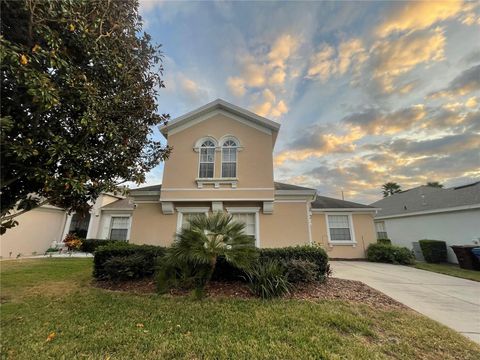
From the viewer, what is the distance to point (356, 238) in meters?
13.1

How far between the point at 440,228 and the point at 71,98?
2067 cm

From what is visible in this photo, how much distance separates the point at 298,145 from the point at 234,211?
9532 mm

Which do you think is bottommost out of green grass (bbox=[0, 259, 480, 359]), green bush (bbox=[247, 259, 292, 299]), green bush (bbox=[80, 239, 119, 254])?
green grass (bbox=[0, 259, 480, 359])

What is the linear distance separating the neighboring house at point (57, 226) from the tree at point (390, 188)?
46.3 m

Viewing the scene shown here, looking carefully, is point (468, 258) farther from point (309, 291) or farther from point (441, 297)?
point (309, 291)

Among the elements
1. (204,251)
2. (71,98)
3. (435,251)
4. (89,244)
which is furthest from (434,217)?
(89,244)

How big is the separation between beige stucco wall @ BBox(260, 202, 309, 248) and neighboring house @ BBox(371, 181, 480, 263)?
11264 mm

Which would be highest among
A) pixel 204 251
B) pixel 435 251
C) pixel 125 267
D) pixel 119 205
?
pixel 119 205

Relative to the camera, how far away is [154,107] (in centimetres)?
533

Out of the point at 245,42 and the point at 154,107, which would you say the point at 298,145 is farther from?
the point at 154,107

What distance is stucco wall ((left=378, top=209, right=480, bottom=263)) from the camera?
481 inches

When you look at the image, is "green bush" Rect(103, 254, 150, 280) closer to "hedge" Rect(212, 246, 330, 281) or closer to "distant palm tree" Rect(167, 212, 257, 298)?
"distant palm tree" Rect(167, 212, 257, 298)

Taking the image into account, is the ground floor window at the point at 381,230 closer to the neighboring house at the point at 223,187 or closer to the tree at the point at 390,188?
the neighboring house at the point at 223,187

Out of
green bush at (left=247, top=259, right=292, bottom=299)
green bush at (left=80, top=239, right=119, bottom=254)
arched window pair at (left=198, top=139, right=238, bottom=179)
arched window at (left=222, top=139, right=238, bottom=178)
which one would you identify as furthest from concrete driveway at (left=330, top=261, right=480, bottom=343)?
green bush at (left=80, top=239, right=119, bottom=254)
